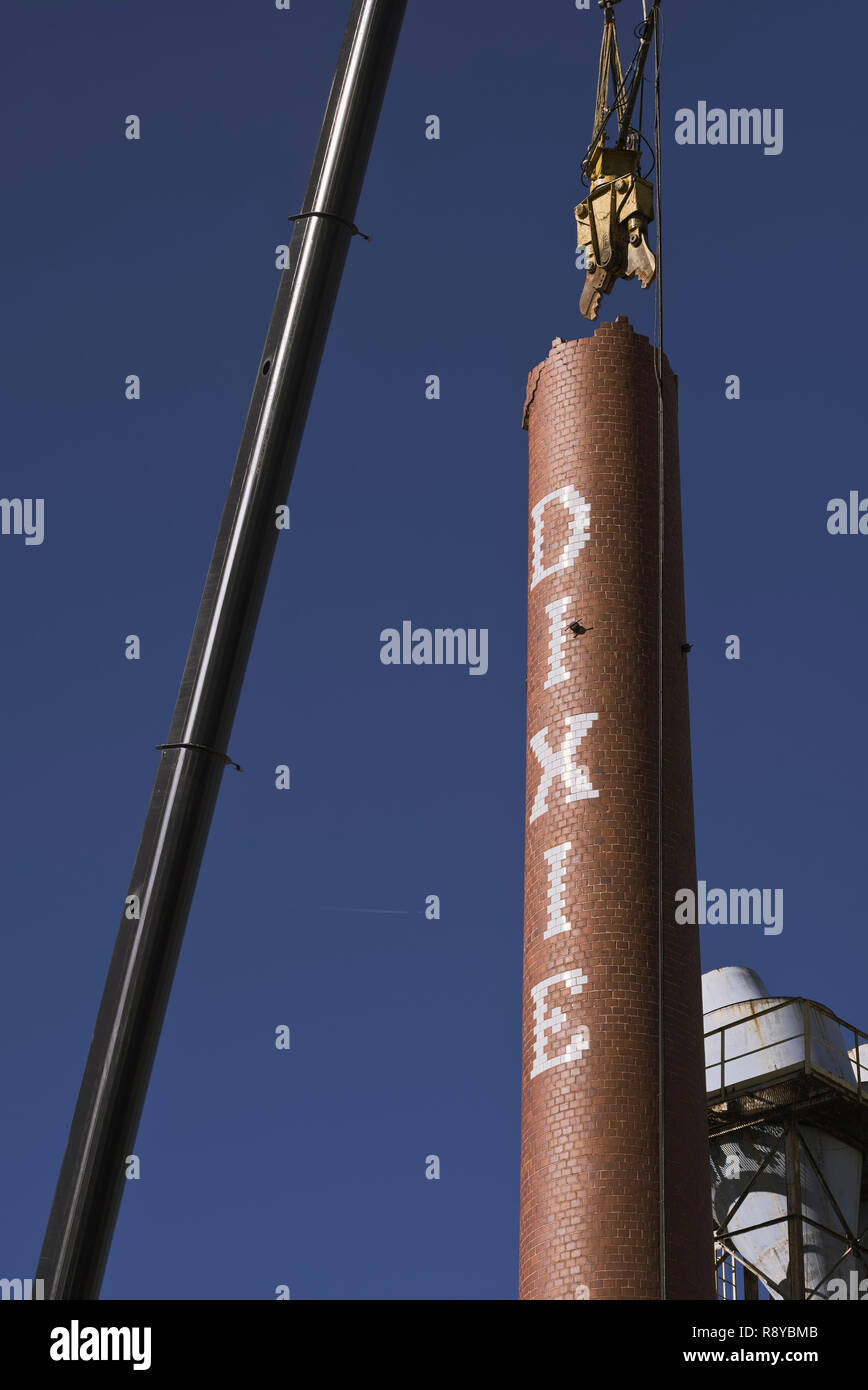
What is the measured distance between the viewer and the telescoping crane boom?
23391mm

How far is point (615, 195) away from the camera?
23516mm

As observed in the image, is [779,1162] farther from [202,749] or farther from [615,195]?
[202,749]

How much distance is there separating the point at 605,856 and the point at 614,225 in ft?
27.8

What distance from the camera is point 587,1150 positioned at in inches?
742

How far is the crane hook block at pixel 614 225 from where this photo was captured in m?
23.4

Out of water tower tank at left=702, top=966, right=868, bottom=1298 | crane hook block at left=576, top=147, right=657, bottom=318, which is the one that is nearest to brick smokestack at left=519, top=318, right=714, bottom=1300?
crane hook block at left=576, top=147, right=657, bottom=318

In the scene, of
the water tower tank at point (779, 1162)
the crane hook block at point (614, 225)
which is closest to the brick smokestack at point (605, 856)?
the crane hook block at point (614, 225)

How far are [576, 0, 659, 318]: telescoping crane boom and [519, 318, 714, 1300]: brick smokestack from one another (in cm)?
86

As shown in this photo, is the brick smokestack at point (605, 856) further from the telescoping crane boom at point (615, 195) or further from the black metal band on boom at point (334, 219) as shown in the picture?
the black metal band on boom at point (334, 219)

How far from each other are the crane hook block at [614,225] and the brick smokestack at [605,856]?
31.3 inches
